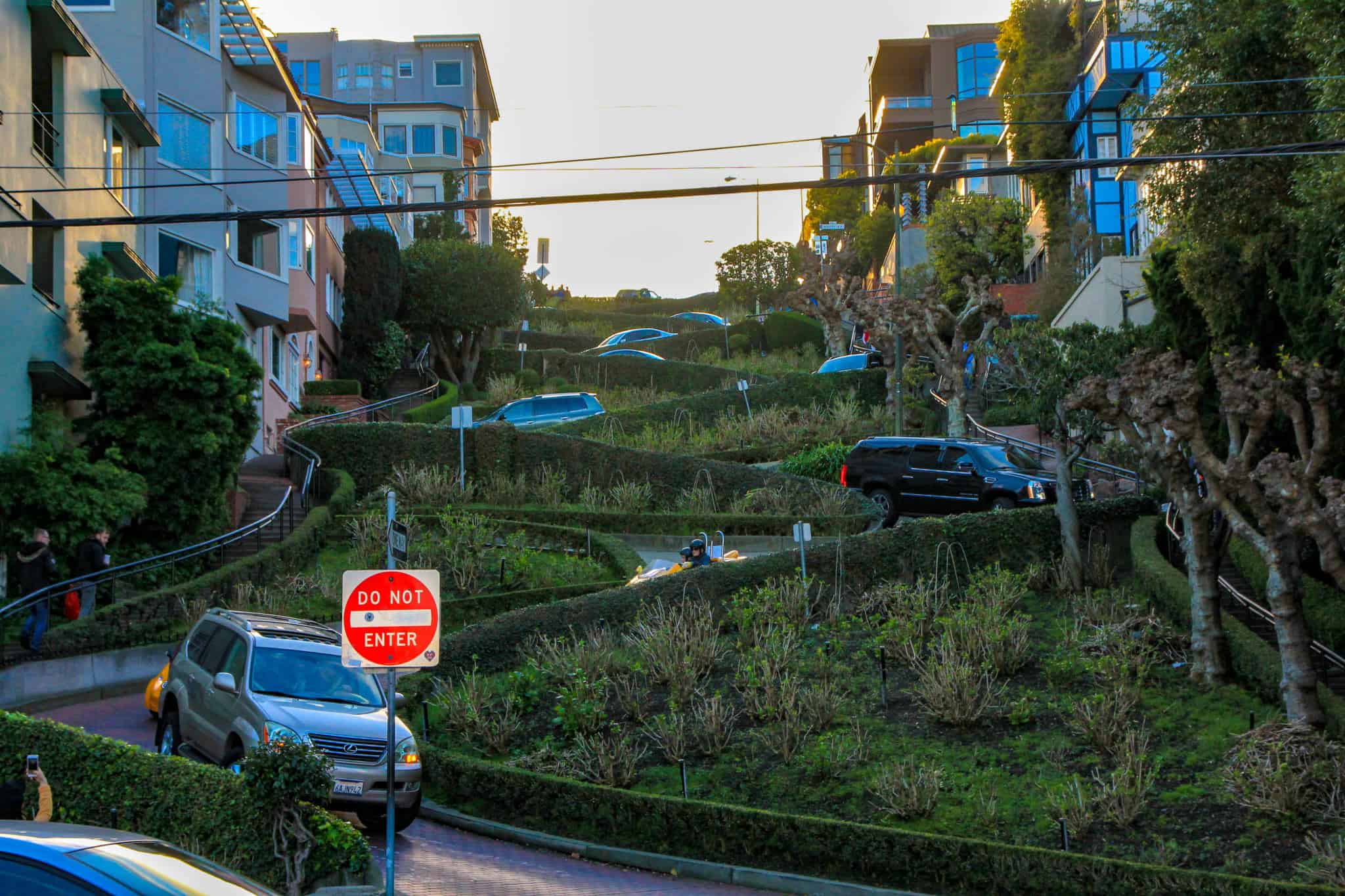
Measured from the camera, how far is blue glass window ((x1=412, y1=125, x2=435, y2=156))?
8631 cm

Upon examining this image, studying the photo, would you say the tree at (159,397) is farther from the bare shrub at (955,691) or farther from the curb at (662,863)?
the bare shrub at (955,691)

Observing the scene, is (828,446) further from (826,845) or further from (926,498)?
(826,845)

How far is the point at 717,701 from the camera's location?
54.3ft

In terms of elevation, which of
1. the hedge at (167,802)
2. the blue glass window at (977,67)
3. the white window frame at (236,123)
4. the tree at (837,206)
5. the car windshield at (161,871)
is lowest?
the hedge at (167,802)

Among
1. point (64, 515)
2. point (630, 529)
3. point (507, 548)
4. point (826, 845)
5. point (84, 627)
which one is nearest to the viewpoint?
point (826, 845)

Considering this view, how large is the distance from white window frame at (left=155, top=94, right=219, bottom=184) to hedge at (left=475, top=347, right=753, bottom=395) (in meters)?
22.5

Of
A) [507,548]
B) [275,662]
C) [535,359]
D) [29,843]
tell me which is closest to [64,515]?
[507,548]

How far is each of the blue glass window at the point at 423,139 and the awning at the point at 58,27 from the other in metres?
61.3

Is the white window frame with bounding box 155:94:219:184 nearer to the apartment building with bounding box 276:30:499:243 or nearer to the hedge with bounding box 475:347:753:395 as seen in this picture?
the hedge with bounding box 475:347:753:395

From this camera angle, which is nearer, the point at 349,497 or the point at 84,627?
the point at 84,627

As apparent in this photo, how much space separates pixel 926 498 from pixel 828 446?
290 inches

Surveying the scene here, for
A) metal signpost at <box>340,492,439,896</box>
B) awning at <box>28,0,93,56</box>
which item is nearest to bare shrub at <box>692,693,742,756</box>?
metal signpost at <box>340,492,439,896</box>

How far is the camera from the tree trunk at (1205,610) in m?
17.2

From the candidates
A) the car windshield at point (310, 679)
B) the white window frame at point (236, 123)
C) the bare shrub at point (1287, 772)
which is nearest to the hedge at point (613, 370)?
the white window frame at point (236, 123)
